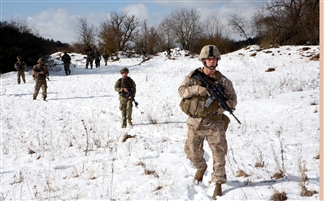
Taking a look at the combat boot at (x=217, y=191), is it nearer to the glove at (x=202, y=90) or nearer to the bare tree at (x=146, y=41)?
the glove at (x=202, y=90)

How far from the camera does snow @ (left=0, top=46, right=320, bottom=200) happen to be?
11.8 feet

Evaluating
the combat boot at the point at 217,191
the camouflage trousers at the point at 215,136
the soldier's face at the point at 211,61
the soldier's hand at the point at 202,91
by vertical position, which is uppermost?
the soldier's face at the point at 211,61

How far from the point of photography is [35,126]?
823 centimetres

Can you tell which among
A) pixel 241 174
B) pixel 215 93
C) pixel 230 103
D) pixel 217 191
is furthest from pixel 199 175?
pixel 215 93

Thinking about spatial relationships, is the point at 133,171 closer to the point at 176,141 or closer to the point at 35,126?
the point at 176,141

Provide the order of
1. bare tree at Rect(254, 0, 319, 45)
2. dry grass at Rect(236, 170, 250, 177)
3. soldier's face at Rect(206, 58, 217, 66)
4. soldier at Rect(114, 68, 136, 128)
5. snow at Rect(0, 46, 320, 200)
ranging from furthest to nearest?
bare tree at Rect(254, 0, 319, 45) → soldier at Rect(114, 68, 136, 128) → dry grass at Rect(236, 170, 250, 177) → snow at Rect(0, 46, 320, 200) → soldier's face at Rect(206, 58, 217, 66)

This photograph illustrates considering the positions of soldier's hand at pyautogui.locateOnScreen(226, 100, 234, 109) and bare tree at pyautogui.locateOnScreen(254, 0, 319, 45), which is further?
bare tree at pyautogui.locateOnScreen(254, 0, 319, 45)

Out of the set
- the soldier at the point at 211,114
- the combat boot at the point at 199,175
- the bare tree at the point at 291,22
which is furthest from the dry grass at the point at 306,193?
the bare tree at the point at 291,22

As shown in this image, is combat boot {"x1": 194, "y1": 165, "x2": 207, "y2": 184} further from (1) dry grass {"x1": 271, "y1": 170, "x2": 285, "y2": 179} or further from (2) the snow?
(1) dry grass {"x1": 271, "y1": 170, "x2": 285, "y2": 179}

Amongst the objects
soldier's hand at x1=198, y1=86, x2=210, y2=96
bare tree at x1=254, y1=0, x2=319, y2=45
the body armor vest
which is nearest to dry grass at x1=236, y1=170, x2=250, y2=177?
the body armor vest

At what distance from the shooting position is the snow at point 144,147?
3582 mm

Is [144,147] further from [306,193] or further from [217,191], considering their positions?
[306,193]

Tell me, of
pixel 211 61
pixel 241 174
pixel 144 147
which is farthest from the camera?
pixel 144 147

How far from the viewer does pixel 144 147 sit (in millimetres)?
5668
